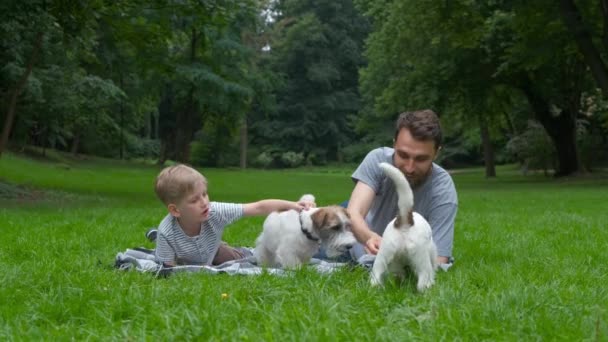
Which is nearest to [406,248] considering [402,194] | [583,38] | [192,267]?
[402,194]

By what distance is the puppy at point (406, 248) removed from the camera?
4578 mm

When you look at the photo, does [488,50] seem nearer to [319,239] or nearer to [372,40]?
[372,40]

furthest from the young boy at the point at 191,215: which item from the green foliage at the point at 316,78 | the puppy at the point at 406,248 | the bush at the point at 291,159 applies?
the green foliage at the point at 316,78

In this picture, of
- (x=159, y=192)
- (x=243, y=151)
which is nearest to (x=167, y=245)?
(x=159, y=192)

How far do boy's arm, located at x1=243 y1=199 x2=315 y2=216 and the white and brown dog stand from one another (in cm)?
6

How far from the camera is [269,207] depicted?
6.23 metres

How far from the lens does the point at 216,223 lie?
628 centimetres

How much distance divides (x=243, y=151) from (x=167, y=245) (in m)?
56.3

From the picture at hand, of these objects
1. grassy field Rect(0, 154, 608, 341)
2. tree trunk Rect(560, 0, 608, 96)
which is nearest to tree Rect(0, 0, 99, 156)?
grassy field Rect(0, 154, 608, 341)

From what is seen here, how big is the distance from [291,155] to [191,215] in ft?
207

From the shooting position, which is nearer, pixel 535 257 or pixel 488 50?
pixel 535 257

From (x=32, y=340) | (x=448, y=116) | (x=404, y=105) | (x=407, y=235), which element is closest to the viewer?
(x=32, y=340)

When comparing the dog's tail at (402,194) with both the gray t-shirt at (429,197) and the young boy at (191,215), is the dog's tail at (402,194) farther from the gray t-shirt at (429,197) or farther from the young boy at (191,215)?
the young boy at (191,215)

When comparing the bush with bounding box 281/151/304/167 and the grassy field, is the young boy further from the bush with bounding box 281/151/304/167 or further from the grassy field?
the bush with bounding box 281/151/304/167
